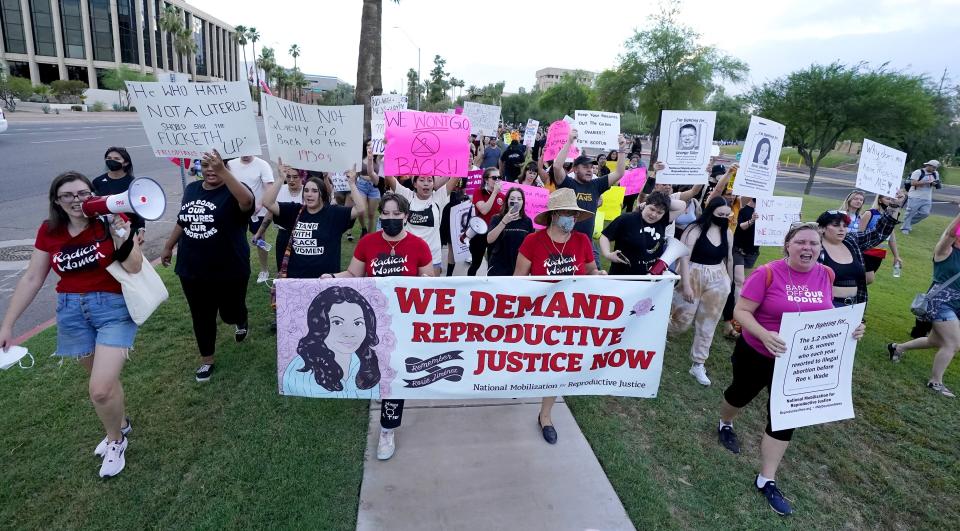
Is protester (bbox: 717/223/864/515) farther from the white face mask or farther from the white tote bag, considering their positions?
the white face mask

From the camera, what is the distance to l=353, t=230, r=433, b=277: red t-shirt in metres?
3.65

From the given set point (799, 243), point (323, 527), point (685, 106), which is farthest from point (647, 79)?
point (323, 527)

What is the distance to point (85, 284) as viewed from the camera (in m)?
3.22

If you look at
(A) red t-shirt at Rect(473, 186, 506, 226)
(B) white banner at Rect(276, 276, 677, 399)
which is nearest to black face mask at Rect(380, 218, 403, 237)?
(B) white banner at Rect(276, 276, 677, 399)

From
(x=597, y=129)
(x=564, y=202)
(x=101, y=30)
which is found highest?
(x=101, y=30)

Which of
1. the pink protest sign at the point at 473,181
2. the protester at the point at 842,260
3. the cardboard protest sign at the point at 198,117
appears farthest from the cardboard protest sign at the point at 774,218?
the cardboard protest sign at the point at 198,117

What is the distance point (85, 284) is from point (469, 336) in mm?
2518

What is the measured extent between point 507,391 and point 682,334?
3696mm

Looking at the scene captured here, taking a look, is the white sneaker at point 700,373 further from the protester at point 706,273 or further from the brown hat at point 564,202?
the brown hat at point 564,202

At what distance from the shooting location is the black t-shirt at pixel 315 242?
182 inches

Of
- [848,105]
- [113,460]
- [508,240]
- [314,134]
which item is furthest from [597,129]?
[848,105]

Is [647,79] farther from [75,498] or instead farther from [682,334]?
[75,498]

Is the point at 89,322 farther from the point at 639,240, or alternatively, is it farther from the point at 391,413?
the point at 639,240

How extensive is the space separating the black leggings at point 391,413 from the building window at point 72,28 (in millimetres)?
84018
